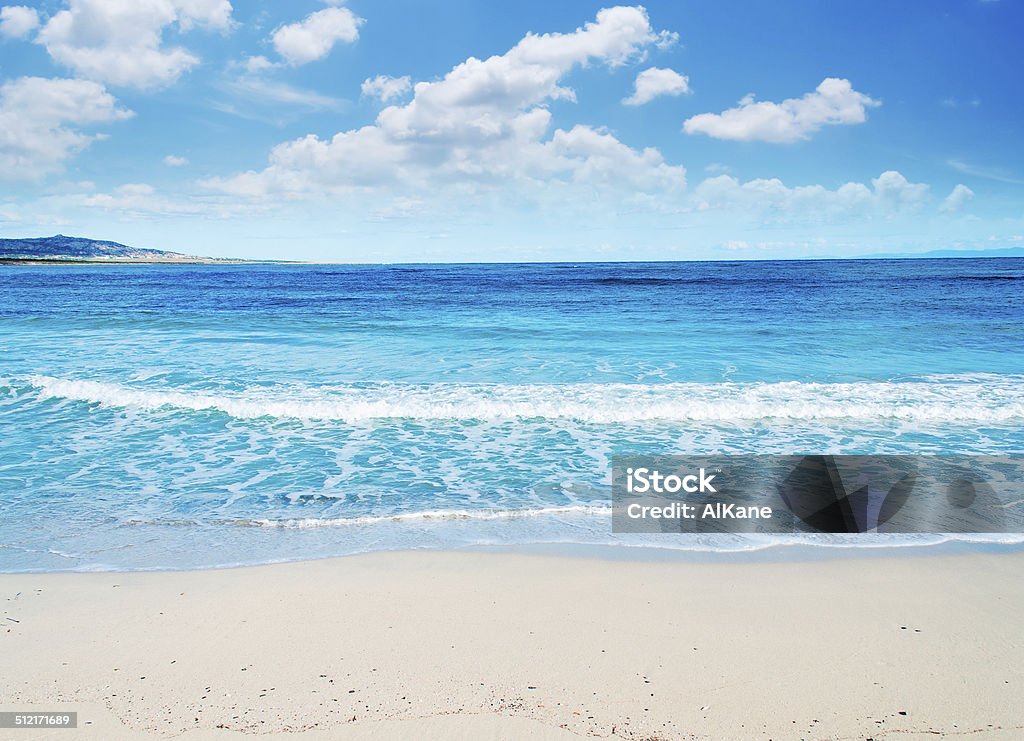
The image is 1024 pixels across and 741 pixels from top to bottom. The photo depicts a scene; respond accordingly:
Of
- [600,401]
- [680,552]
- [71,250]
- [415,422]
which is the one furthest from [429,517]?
[71,250]

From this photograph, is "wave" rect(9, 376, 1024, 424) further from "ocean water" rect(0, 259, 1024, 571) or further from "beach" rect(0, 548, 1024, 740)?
"beach" rect(0, 548, 1024, 740)

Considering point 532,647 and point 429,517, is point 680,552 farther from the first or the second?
point 429,517

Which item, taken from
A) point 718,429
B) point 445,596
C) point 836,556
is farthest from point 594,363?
point 445,596

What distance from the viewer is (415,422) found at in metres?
11.4

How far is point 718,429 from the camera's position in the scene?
10.9 m

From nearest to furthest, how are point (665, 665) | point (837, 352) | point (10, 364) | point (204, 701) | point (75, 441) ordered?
point (204, 701) < point (665, 665) < point (75, 441) < point (10, 364) < point (837, 352)

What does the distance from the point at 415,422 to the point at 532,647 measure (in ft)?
23.8

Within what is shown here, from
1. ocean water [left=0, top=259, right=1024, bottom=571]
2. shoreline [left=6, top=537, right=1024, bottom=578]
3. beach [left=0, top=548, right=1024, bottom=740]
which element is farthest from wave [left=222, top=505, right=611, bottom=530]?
beach [left=0, top=548, right=1024, bottom=740]

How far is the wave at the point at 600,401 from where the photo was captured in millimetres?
11641

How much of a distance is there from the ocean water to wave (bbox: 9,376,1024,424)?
0.22 feet

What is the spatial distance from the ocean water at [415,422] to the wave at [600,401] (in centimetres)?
7

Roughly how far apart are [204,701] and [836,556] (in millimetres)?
5766

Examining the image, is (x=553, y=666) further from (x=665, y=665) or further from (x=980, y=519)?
(x=980, y=519)

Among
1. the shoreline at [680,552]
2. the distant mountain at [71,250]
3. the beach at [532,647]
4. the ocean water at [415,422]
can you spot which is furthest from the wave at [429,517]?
the distant mountain at [71,250]
